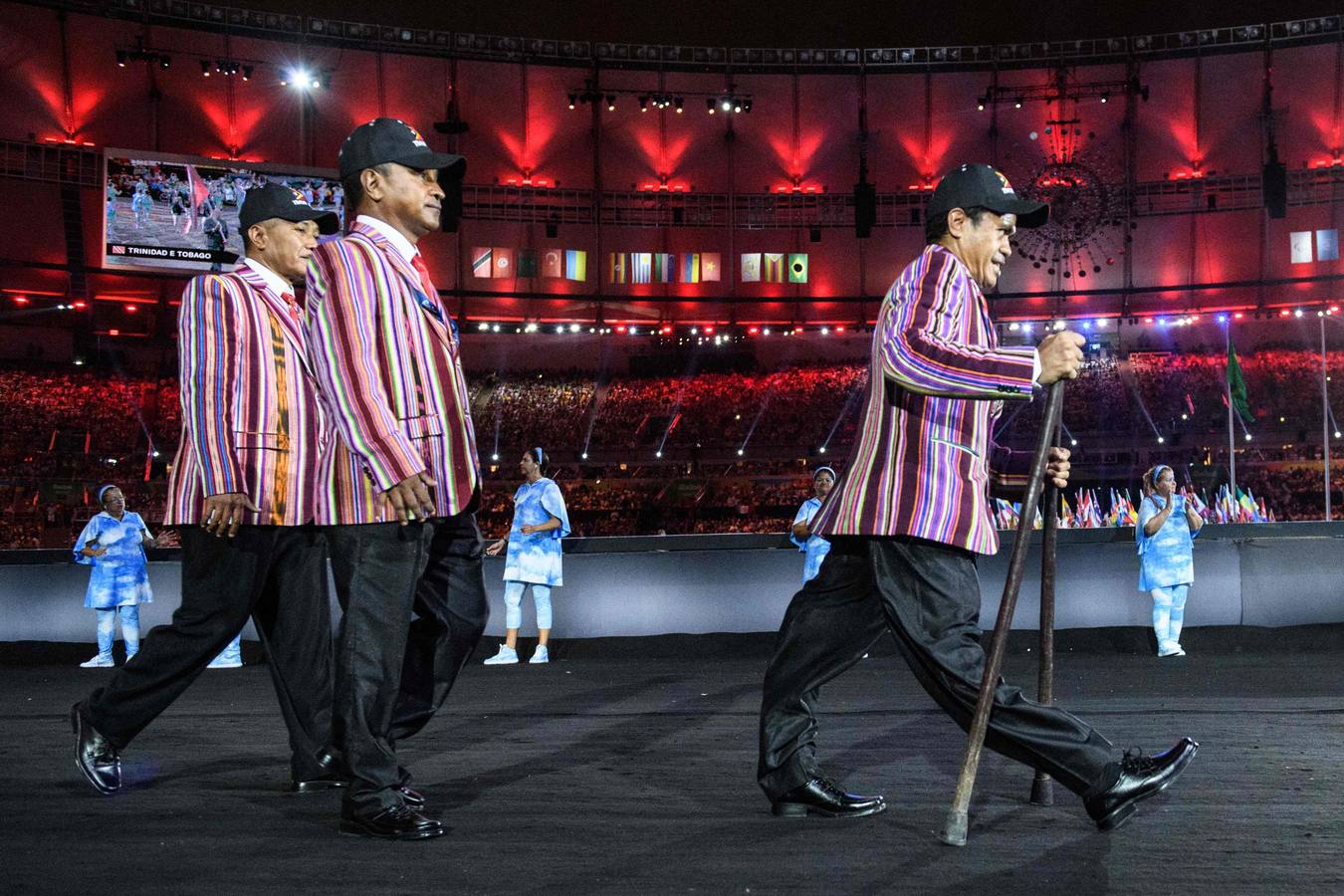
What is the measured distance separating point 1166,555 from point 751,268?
2317 cm

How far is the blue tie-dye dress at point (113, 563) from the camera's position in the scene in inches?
373

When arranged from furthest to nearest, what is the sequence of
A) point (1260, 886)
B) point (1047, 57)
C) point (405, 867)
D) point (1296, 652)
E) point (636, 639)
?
point (1047, 57)
point (636, 639)
point (1296, 652)
point (405, 867)
point (1260, 886)

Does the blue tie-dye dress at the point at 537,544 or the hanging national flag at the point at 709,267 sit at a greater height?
the hanging national flag at the point at 709,267

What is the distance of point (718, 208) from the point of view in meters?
31.2

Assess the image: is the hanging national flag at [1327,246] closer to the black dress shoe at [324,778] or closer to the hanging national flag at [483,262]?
the hanging national flag at [483,262]

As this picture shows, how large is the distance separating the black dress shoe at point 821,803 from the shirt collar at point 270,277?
2329mm

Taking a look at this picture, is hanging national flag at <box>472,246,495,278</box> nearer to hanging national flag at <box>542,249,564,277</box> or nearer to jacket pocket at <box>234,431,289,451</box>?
hanging national flag at <box>542,249,564,277</box>

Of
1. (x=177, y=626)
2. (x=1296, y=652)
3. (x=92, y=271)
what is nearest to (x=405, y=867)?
(x=177, y=626)

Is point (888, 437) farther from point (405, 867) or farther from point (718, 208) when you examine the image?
point (718, 208)

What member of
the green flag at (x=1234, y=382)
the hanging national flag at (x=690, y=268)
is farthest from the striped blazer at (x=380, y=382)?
the hanging national flag at (x=690, y=268)

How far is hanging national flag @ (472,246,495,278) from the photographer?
3106 centimetres

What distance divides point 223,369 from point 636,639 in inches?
244

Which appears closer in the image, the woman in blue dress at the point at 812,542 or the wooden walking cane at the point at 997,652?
the wooden walking cane at the point at 997,652

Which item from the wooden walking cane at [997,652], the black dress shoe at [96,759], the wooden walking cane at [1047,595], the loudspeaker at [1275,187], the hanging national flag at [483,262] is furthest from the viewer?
the hanging national flag at [483,262]
